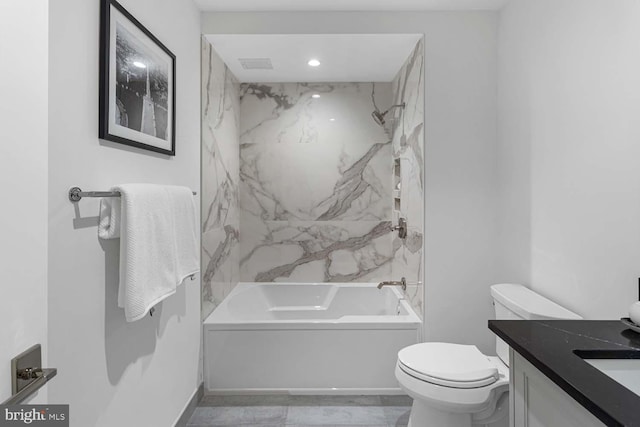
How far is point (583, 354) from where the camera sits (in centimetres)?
106

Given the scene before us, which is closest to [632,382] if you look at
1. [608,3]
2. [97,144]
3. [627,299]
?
[627,299]

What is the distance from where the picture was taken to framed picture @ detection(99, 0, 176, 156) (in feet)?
4.64

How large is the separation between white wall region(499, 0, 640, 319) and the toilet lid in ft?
1.64

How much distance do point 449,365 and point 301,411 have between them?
102 cm

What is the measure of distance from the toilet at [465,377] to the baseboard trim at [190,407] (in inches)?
48.5

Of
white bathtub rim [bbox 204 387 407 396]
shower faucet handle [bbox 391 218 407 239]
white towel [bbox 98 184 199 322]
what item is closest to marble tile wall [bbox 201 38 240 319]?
white bathtub rim [bbox 204 387 407 396]

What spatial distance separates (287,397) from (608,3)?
104 inches

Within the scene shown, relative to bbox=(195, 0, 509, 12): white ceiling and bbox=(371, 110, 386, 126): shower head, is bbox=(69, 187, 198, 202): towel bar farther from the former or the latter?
bbox=(371, 110, 386, 126): shower head

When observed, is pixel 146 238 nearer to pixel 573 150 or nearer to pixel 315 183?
pixel 573 150

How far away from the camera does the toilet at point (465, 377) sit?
5.91ft

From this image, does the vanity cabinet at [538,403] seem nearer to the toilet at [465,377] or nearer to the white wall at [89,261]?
the toilet at [465,377]

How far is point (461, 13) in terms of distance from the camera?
2578 mm

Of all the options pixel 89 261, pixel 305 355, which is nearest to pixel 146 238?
pixel 89 261

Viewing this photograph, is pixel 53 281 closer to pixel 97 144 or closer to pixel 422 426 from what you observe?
pixel 97 144
